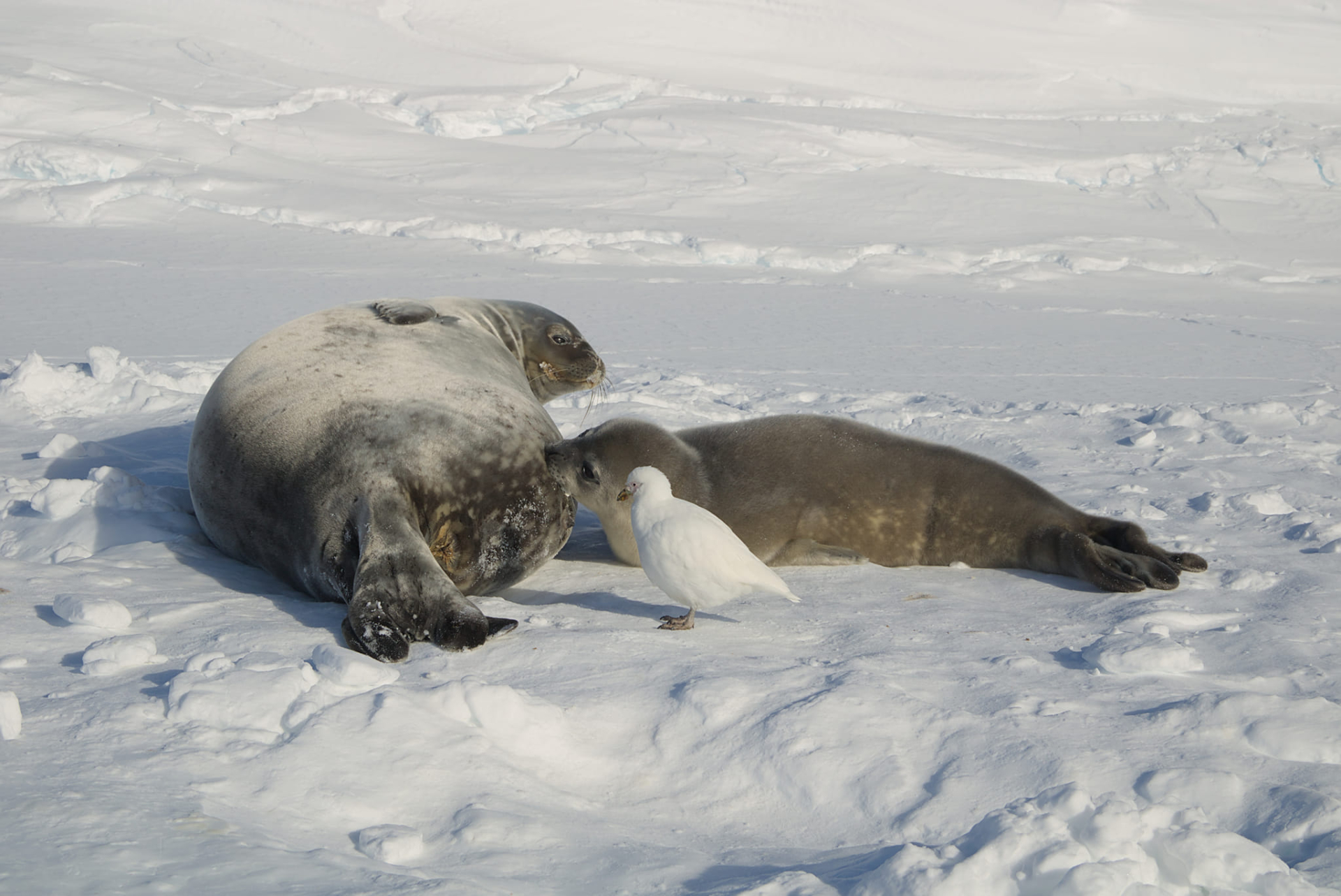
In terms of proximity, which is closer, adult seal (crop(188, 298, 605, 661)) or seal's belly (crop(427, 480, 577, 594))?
adult seal (crop(188, 298, 605, 661))

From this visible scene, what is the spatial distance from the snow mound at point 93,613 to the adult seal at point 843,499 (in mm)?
1283

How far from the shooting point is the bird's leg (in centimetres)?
269

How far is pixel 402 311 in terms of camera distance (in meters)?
3.75

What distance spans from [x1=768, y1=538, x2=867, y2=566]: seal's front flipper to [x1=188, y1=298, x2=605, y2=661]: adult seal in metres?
0.66

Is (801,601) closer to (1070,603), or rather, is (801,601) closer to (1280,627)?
(1070,603)

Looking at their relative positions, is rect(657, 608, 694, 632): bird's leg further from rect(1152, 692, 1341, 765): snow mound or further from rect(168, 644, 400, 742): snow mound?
rect(1152, 692, 1341, 765): snow mound

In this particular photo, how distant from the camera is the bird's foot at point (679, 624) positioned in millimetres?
2686

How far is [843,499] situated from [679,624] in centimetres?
97

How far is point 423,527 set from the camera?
290 cm

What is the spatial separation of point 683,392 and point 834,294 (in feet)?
17.6

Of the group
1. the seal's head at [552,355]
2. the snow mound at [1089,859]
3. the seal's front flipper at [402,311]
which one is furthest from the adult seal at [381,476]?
the snow mound at [1089,859]

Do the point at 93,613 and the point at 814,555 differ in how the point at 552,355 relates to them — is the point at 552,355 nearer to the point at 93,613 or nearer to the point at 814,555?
the point at 814,555

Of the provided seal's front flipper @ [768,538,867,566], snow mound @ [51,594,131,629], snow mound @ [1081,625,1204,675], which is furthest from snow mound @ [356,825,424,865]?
seal's front flipper @ [768,538,867,566]

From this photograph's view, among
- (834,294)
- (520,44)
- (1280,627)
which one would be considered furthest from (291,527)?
(520,44)
